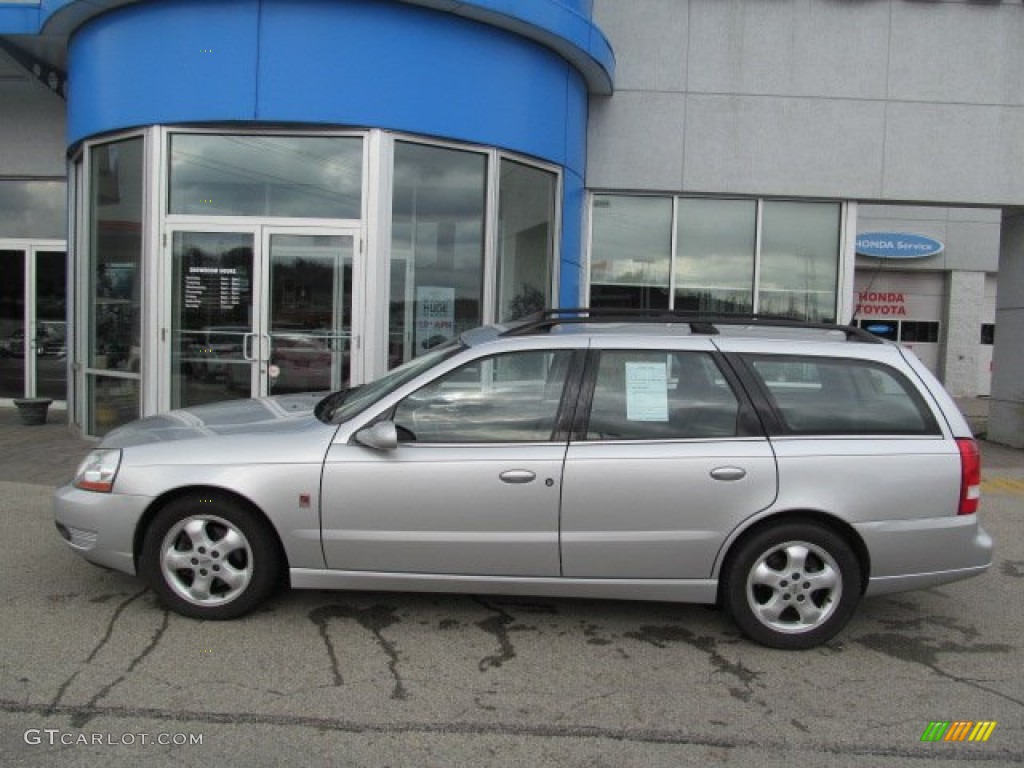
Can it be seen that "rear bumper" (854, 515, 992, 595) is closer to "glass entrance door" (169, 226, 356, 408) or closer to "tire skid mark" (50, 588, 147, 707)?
"tire skid mark" (50, 588, 147, 707)

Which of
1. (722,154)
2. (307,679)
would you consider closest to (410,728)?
(307,679)

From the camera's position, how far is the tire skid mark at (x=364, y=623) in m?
3.83

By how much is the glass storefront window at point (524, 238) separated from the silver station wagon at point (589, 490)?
201 inches

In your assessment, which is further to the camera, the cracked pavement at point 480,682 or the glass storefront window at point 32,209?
the glass storefront window at point 32,209

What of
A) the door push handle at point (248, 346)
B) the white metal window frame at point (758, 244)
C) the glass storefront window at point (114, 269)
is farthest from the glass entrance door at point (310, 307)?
the white metal window frame at point (758, 244)

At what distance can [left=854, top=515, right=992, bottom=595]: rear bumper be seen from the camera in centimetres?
416

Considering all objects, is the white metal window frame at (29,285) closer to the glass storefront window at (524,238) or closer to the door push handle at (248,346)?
the door push handle at (248,346)

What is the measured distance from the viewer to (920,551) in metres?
4.20

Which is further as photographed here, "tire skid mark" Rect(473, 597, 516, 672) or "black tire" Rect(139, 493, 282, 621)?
"black tire" Rect(139, 493, 282, 621)

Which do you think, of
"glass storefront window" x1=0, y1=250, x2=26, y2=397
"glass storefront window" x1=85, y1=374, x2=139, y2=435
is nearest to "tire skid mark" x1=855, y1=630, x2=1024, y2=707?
"glass storefront window" x1=85, y1=374, x2=139, y2=435

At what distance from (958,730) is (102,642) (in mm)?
3814

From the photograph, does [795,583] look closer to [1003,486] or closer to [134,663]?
[134,663]

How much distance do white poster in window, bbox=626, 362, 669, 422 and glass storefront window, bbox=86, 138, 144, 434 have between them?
20.7 feet

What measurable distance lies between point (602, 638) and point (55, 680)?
250cm
